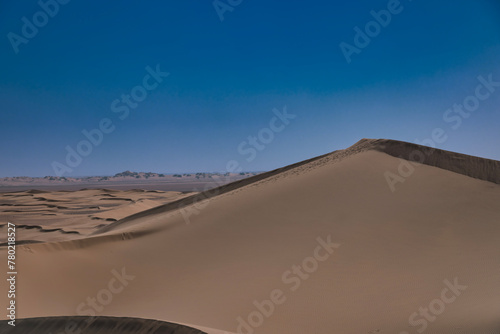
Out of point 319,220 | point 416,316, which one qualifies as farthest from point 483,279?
point 319,220

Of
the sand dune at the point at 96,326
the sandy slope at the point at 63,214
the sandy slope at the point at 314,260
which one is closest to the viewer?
the sand dune at the point at 96,326

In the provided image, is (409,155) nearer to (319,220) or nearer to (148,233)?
(319,220)

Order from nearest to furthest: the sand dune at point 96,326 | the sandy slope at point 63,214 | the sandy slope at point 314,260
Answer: the sand dune at point 96,326 → the sandy slope at point 314,260 → the sandy slope at point 63,214

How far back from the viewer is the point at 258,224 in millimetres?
6617

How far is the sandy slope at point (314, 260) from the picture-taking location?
362 cm

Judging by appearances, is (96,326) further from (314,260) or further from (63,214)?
(63,214)

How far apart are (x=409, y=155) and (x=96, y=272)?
24.1 ft

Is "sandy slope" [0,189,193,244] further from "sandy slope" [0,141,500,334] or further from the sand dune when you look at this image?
the sand dune

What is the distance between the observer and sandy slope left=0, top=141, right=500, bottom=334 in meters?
3.62

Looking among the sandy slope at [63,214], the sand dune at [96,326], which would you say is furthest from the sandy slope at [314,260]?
the sandy slope at [63,214]

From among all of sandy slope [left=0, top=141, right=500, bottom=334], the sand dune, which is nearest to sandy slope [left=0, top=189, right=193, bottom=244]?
sandy slope [left=0, top=141, right=500, bottom=334]

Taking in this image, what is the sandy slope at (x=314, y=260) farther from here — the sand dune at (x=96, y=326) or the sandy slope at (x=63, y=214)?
the sandy slope at (x=63, y=214)

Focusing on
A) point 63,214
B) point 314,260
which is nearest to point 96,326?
point 314,260

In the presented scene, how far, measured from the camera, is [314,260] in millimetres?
5020
